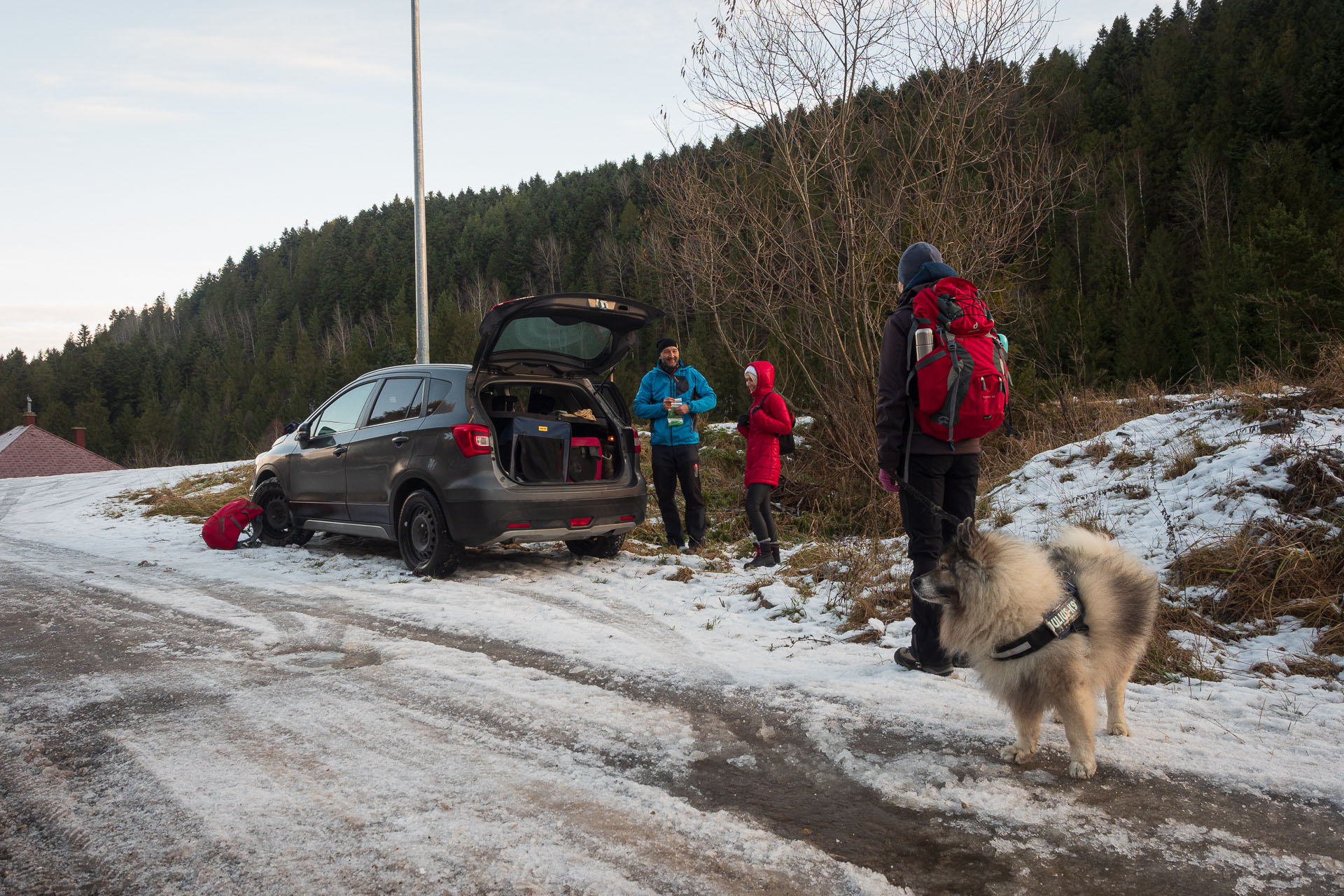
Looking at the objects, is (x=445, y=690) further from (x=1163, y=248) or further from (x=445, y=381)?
(x=1163, y=248)

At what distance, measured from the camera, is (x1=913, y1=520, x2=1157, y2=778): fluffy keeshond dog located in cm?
279

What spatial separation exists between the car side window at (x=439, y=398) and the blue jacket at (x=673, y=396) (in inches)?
73.2

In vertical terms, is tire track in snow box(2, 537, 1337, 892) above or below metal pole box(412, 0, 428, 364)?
below

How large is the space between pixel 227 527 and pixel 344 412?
212cm

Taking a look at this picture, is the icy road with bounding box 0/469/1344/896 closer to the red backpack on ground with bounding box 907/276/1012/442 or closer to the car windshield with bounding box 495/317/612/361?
the red backpack on ground with bounding box 907/276/1012/442

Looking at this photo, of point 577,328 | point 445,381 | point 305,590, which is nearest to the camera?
point 305,590

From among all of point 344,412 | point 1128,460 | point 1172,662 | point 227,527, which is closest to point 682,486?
point 344,412

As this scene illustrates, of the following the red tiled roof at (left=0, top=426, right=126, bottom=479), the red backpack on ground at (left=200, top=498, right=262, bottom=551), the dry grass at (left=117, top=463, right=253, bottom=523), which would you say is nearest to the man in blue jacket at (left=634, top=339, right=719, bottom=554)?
the red backpack on ground at (left=200, top=498, right=262, bottom=551)

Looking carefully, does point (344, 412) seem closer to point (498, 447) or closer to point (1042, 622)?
point (498, 447)

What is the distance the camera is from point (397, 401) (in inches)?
278

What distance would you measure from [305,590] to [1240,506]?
716 cm

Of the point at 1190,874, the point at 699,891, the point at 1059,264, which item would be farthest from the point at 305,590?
the point at 1059,264

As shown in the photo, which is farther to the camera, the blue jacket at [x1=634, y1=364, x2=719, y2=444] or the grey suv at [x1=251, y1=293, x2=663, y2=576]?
the blue jacket at [x1=634, y1=364, x2=719, y2=444]

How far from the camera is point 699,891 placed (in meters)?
2.08
